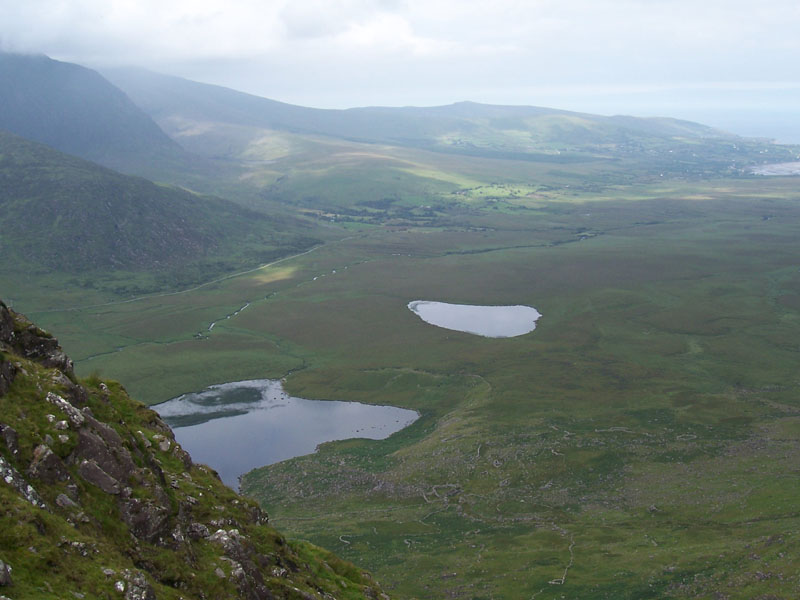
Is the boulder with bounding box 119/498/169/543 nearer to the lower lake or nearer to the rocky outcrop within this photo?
the rocky outcrop

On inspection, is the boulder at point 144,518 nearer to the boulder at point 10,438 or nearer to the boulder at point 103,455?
the boulder at point 103,455

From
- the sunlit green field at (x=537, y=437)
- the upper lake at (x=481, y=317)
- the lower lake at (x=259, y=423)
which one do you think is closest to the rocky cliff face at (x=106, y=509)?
the sunlit green field at (x=537, y=437)

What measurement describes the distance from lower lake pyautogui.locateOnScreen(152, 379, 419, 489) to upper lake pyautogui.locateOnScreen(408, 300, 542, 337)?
51668 mm

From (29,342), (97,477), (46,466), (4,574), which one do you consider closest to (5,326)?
(29,342)

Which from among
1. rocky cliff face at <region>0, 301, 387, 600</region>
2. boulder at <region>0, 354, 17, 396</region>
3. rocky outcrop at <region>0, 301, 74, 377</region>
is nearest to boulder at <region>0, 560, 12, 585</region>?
rocky cliff face at <region>0, 301, 387, 600</region>

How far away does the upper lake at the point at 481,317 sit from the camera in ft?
565

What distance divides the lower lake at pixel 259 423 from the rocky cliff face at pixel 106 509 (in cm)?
5596

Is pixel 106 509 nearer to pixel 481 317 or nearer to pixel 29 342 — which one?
pixel 29 342

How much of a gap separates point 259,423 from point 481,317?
3158 inches

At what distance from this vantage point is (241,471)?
100438 millimetres

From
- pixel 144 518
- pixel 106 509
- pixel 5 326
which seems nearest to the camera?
pixel 106 509

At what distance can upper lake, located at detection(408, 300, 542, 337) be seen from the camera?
17225 centimetres

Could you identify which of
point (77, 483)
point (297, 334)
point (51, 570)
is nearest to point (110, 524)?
point (77, 483)

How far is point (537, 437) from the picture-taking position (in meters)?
104
